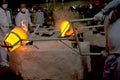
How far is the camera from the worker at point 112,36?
413 cm

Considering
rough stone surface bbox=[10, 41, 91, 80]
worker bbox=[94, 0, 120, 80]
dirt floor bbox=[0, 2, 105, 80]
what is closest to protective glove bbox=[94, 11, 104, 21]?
worker bbox=[94, 0, 120, 80]

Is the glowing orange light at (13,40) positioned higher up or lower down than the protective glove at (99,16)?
lower down

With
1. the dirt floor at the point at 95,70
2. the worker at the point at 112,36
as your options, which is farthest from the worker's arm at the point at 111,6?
the dirt floor at the point at 95,70

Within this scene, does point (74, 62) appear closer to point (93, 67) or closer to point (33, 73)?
point (33, 73)

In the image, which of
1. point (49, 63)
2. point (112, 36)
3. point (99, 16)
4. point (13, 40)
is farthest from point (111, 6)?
point (49, 63)

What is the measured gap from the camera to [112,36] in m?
4.21

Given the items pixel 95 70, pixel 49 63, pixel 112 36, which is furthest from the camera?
pixel 95 70

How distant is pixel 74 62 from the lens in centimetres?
583

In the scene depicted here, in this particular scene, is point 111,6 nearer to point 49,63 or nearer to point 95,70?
point 49,63

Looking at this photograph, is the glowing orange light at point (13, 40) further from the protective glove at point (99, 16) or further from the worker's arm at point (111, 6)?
the worker's arm at point (111, 6)

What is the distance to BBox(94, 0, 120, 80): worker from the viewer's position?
4.13 m

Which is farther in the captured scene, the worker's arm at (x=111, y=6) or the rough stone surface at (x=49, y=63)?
the rough stone surface at (x=49, y=63)

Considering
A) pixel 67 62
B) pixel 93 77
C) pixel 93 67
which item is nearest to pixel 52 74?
pixel 67 62

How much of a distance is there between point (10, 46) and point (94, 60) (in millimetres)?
2933
